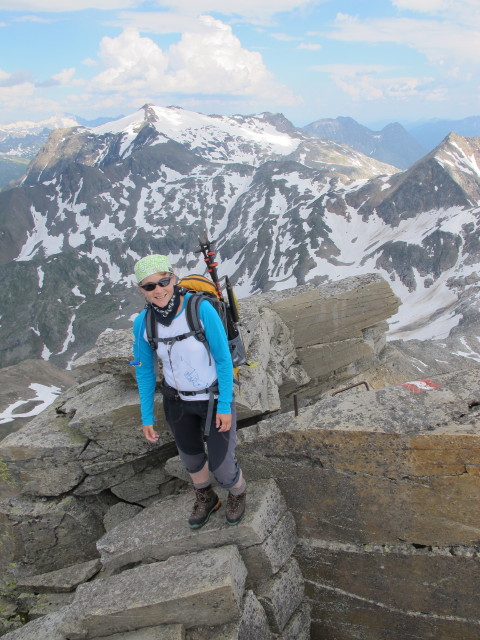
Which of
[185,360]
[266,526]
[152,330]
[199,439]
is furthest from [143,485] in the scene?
[152,330]

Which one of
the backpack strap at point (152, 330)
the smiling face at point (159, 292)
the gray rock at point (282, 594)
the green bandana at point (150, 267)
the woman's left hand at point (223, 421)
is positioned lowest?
the gray rock at point (282, 594)

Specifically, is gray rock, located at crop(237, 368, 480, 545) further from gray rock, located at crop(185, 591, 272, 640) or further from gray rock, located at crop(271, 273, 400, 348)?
gray rock, located at crop(271, 273, 400, 348)

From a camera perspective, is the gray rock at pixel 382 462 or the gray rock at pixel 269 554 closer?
the gray rock at pixel 382 462

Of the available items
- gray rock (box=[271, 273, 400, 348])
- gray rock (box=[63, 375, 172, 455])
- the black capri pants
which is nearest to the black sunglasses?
the black capri pants

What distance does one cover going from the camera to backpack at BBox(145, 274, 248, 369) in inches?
265

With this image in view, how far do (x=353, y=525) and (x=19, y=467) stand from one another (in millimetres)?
7906

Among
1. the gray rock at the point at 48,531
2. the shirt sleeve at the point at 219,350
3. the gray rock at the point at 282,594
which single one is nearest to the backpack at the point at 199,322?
the shirt sleeve at the point at 219,350

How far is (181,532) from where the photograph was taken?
818cm

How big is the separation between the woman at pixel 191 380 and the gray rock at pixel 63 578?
4229 mm

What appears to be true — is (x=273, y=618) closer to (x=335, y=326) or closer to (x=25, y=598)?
(x=25, y=598)

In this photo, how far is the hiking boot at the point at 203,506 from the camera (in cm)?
809

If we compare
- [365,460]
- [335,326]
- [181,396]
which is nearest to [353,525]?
[365,460]

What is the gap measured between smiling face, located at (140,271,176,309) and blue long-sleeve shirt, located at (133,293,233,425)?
281mm

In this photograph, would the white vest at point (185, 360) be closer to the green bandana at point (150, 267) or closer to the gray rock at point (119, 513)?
the green bandana at point (150, 267)
